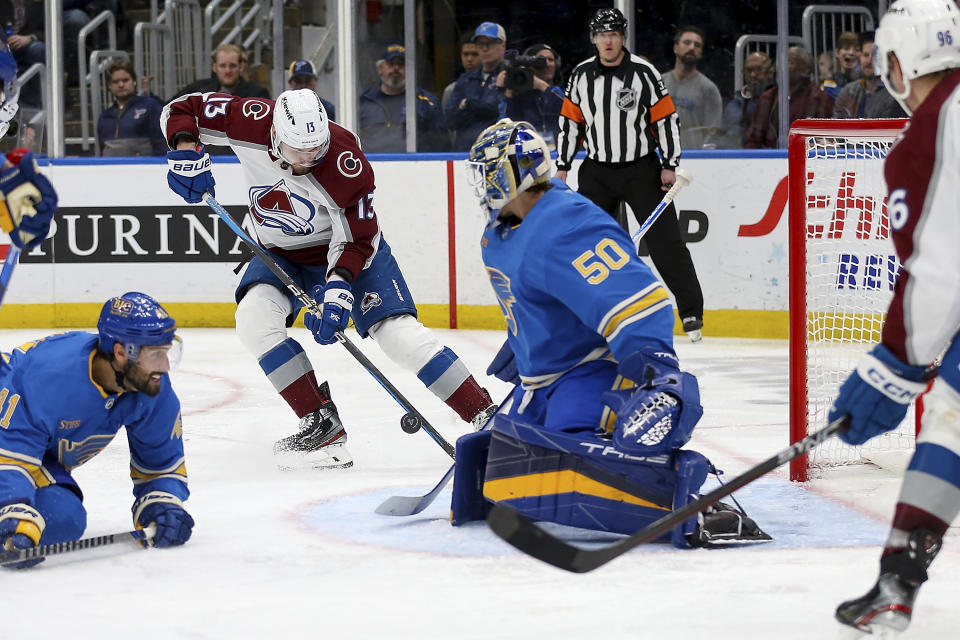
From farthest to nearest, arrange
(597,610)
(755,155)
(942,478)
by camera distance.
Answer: (755,155), (597,610), (942,478)

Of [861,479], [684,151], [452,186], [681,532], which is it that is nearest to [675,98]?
[684,151]

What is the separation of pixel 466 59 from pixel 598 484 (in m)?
4.43

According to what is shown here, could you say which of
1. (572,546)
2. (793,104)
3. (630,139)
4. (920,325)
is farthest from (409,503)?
(793,104)

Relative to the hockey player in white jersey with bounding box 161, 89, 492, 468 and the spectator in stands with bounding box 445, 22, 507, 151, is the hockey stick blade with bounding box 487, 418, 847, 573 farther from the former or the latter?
the spectator in stands with bounding box 445, 22, 507, 151

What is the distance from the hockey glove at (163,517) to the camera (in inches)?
110

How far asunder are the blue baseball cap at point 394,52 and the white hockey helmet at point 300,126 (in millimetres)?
3326

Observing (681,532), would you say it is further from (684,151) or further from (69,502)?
(684,151)

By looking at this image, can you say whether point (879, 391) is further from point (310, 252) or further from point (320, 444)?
point (310, 252)

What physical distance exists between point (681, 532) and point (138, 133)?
5.17 meters

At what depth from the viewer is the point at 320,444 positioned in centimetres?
380

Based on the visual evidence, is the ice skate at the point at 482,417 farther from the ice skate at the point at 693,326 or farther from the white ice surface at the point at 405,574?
the ice skate at the point at 693,326

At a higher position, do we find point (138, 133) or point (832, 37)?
point (832, 37)

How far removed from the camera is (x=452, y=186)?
675 cm

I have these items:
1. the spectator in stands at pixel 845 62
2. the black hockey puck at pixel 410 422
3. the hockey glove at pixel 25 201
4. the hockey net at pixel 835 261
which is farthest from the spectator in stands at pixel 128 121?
the hockey glove at pixel 25 201
